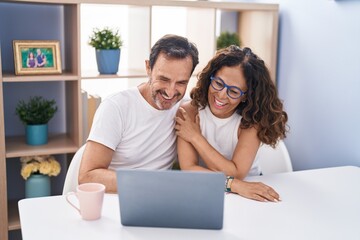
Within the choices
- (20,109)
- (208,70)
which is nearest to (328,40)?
(208,70)

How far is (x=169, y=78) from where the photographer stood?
169 cm

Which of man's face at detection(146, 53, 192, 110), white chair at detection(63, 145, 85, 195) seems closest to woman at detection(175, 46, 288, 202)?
man's face at detection(146, 53, 192, 110)

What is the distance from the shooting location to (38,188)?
2400 millimetres

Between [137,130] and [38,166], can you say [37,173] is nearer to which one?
[38,166]

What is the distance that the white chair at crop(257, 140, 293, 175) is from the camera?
2053 mm

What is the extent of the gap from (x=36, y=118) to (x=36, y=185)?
1.12 ft

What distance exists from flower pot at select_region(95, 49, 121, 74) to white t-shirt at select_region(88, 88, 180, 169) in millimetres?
672

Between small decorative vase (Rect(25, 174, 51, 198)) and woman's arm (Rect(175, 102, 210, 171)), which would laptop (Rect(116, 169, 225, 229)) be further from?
small decorative vase (Rect(25, 174, 51, 198))

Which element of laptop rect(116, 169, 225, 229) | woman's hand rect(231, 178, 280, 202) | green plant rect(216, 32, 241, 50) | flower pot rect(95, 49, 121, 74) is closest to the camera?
laptop rect(116, 169, 225, 229)

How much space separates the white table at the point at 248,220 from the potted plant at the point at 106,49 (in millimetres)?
1116

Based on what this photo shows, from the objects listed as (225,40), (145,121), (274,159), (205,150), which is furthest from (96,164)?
(225,40)

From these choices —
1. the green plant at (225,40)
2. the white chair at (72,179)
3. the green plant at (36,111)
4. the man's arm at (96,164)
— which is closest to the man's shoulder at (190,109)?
the man's arm at (96,164)

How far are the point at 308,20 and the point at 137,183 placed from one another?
5.04 ft

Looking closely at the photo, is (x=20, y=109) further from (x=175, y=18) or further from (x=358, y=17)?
(x=358, y=17)
